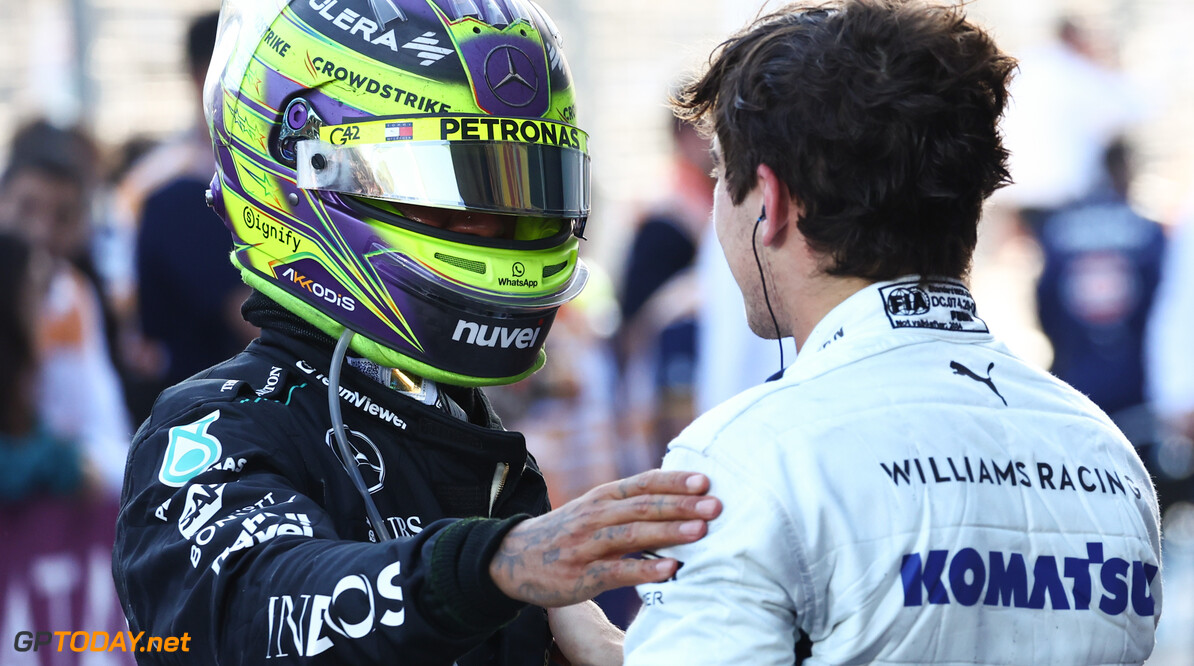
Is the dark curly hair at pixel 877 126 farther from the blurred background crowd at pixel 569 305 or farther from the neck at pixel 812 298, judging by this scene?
the blurred background crowd at pixel 569 305

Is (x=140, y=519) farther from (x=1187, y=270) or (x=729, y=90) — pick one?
(x=1187, y=270)

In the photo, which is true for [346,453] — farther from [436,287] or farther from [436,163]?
[436,163]

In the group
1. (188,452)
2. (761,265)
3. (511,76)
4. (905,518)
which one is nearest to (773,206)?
(761,265)

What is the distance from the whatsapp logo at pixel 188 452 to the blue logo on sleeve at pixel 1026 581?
1003mm

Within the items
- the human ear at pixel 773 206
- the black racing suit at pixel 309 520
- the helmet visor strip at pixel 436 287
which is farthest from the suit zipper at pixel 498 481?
the human ear at pixel 773 206

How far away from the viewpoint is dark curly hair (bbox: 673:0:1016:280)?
6.11 feet

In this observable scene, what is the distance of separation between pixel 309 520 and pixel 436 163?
671 millimetres

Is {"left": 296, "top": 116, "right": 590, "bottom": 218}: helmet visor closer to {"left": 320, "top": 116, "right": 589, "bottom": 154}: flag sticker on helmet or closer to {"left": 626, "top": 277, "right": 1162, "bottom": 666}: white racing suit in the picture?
{"left": 320, "top": 116, "right": 589, "bottom": 154}: flag sticker on helmet

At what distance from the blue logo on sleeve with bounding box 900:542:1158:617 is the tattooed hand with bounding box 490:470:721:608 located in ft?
0.93

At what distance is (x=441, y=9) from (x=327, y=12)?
195mm

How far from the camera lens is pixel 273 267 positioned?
2.35 metres

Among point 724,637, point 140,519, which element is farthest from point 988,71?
point 140,519

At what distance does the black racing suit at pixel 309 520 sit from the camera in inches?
68.7

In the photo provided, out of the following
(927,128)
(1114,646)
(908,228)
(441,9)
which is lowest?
(1114,646)
